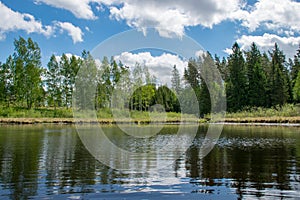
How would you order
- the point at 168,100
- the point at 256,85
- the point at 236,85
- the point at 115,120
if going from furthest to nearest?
the point at 236,85 < the point at 256,85 < the point at 168,100 < the point at 115,120

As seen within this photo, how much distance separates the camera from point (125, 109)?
177 ft

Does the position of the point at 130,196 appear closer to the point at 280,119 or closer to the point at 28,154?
the point at 28,154

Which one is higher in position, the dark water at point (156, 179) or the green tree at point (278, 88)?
the green tree at point (278, 88)

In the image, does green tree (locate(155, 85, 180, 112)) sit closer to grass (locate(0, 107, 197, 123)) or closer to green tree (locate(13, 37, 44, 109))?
grass (locate(0, 107, 197, 123))

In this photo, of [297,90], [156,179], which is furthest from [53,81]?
[156,179]

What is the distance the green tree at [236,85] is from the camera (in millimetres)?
68250

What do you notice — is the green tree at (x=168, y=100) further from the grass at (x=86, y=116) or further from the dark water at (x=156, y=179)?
the dark water at (x=156, y=179)

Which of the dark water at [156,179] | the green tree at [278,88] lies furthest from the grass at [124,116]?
the dark water at [156,179]

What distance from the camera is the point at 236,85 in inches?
2746

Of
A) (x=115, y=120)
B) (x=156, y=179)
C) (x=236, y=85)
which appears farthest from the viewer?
(x=236, y=85)

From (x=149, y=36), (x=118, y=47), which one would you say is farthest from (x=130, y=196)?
(x=149, y=36)

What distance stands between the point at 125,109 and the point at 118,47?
125ft

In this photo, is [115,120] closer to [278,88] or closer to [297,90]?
[278,88]

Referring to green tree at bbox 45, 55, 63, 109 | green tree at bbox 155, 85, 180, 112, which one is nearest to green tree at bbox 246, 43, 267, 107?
green tree at bbox 155, 85, 180, 112
